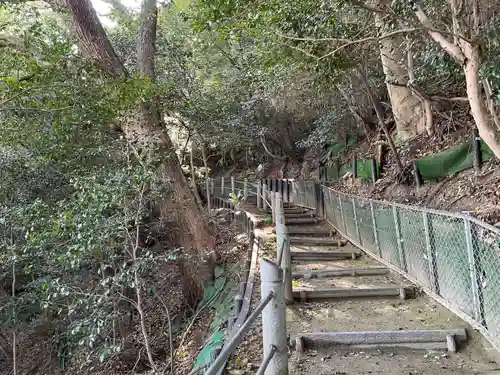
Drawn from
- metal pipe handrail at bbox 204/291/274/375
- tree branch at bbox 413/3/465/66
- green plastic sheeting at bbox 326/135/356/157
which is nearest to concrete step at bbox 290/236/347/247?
tree branch at bbox 413/3/465/66

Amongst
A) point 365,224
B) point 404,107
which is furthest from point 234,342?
point 404,107

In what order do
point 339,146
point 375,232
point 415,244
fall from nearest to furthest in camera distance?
1. point 415,244
2. point 375,232
3. point 339,146

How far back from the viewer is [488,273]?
9.90ft

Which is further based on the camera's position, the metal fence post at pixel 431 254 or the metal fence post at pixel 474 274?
the metal fence post at pixel 431 254

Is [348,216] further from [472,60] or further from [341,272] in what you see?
[472,60]

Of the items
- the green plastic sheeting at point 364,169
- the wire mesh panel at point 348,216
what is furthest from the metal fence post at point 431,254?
the green plastic sheeting at point 364,169

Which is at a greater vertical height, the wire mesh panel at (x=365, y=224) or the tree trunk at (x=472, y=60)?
the tree trunk at (x=472, y=60)

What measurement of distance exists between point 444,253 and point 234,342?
287 centimetres

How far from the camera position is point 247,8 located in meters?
5.64

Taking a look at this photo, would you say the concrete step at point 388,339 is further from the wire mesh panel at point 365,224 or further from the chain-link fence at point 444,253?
the wire mesh panel at point 365,224

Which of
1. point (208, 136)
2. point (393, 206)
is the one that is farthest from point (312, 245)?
point (208, 136)

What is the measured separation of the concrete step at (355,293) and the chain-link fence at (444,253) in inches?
10.0

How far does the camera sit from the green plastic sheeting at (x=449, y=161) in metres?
6.34

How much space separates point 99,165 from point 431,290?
6122mm
